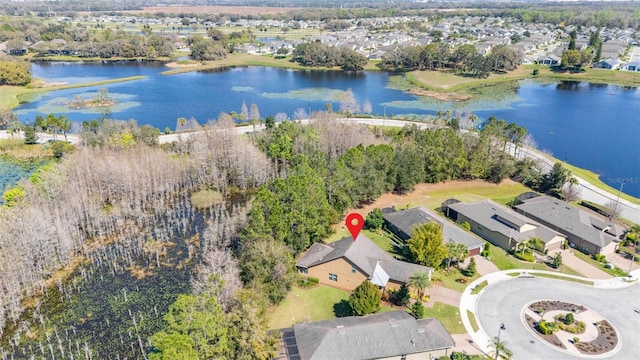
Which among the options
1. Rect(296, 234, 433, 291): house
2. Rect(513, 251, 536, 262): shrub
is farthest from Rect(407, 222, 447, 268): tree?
Rect(513, 251, 536, 262): shrub

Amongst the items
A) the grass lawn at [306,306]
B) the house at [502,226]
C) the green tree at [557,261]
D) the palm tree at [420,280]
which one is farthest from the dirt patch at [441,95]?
the grass lawn at [306,306]

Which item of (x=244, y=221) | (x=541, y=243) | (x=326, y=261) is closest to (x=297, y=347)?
(x=326, y=261)

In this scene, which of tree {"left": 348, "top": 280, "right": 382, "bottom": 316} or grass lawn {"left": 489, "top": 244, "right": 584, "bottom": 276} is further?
grass lawn {"left": 489, "top": 244, "right": 584, "bottom": 276}

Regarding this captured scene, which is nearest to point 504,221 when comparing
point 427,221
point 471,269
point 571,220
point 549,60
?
point 571,220

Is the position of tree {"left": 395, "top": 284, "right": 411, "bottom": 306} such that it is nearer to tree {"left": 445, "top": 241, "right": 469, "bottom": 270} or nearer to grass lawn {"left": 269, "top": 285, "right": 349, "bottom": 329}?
grass lawn {"left": 269, "top": 285, "right": 349, "bottom": 329}

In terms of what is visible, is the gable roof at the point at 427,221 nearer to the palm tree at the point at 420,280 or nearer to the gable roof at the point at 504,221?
the gable roof at the point at 504,221

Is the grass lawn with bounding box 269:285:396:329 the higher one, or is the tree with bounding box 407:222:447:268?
the tree with bounding box 407:222:447:268

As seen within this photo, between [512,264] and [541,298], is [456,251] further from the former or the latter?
[541,298]

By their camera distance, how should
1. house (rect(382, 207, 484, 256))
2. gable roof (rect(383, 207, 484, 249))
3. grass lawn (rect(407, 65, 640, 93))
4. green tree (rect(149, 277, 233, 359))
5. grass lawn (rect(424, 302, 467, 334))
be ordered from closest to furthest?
green tree (rect(149, 277, 233, 359)) < grass lawn (rect(424, 302, 467, 334)) < house (rect(382, 207, 484, 256)) < gable roof (rect(383, 207, 484, 249)) < grass lawn (rect(407, 65, 640, 93))
